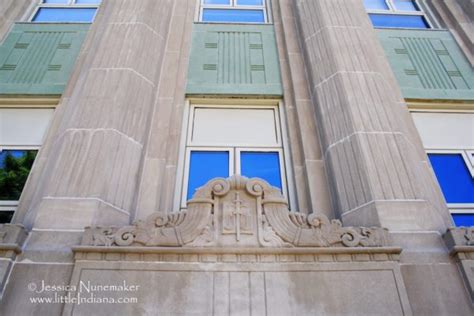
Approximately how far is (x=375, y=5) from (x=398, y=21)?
3.23ft

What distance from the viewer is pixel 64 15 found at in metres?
9.38

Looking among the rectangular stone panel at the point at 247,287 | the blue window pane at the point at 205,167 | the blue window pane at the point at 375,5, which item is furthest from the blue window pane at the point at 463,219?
the blue window pane at the point at 375,5

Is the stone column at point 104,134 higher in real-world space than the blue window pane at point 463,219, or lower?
higher

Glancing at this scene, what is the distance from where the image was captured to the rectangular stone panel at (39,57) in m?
7.09

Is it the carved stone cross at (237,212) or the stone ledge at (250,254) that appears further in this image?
Answer: the carved stone cross at (237,212)

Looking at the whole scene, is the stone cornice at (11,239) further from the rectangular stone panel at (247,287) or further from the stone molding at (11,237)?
the rectangular stone panel at (247,287)

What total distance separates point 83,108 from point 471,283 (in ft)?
20.3

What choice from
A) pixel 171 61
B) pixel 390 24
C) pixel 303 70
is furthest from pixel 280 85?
pixel 390 24

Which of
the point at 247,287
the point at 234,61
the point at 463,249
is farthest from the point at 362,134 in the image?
the point at 234,61

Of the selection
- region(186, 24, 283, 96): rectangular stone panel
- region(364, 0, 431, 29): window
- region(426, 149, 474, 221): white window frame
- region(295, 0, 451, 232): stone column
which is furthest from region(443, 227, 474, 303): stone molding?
region(364, 0, 431, 29): window

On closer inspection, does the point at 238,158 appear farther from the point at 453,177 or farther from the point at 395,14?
the point at 395,14

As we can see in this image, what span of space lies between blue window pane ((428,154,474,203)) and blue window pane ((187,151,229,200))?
13.2 feet

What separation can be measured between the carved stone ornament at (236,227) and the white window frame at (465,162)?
234cm

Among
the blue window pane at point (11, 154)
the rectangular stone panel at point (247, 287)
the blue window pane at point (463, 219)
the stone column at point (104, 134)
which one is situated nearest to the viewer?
the rectangular stone panel at point (247, 287)
